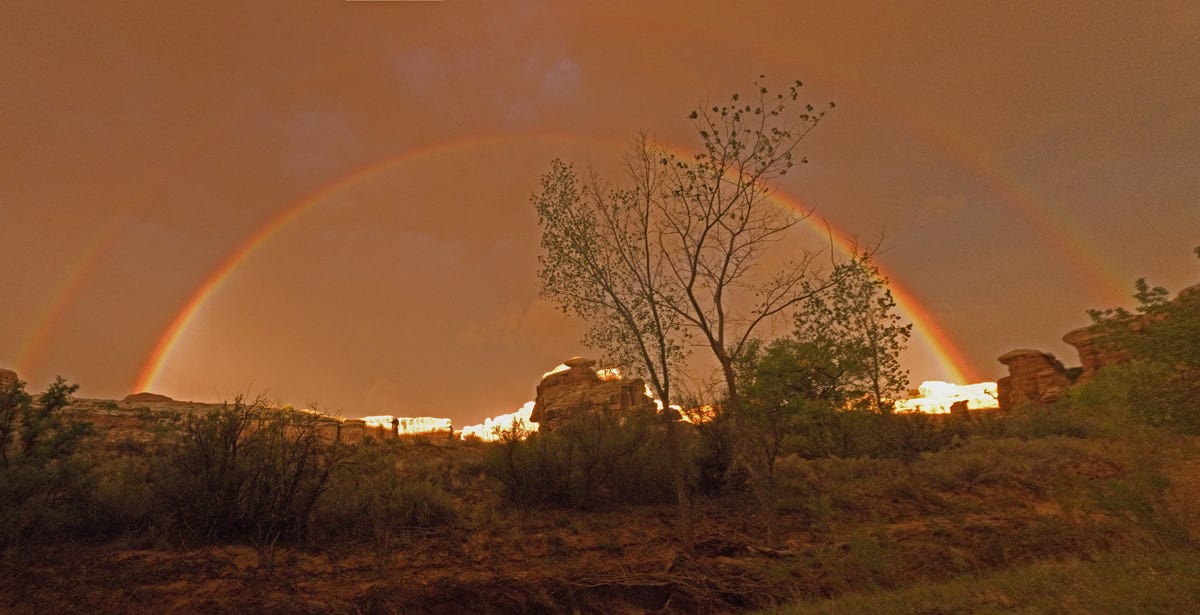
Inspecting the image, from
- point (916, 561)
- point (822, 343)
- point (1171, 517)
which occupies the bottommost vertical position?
point (916, 561)

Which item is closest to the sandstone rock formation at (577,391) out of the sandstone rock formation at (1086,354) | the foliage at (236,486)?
the sandstone rock formation at (1086,354)

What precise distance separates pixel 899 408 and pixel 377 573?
27863 mm

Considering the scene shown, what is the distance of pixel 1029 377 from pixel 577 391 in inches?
1499

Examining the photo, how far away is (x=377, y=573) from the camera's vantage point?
10.5 m

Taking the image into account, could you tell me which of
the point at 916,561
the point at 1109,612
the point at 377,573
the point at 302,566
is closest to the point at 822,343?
the point at 916,561

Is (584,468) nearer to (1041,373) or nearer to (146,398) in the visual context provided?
(146,398)

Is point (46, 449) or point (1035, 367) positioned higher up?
point (1035, 367)

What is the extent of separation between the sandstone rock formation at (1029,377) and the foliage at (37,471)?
57004mm

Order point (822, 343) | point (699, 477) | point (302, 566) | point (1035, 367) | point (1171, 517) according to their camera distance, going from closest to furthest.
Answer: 1. point (1171, 517)
2. point (302, 566)
3. point (822, 343)
4. point (699, 477)
5. point (1035, 367)

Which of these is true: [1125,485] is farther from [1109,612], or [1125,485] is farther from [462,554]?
[462,554]

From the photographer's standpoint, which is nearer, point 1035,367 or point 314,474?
point 314,474

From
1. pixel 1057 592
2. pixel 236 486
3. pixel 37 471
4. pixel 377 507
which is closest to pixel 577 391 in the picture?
pixel 377 507

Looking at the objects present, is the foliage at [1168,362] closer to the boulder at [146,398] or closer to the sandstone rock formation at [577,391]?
the sandstone rock formation at [577,391]

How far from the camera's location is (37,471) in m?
10.7
